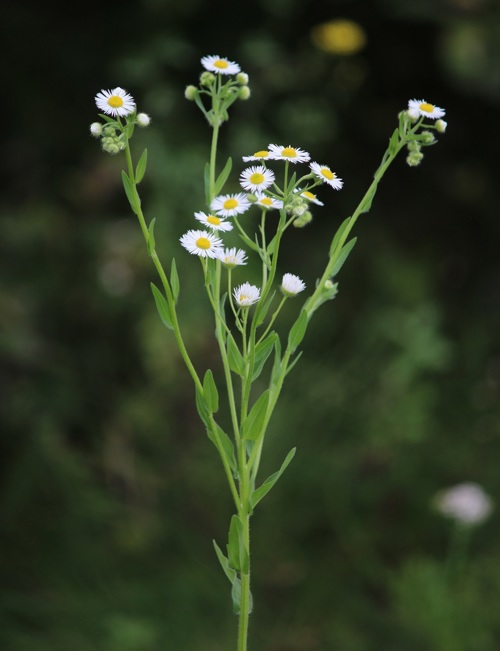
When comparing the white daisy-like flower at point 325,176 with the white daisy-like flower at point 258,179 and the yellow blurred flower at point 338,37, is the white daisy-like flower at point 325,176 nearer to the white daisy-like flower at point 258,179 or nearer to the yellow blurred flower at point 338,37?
the white daisy-like flower at point 258,179

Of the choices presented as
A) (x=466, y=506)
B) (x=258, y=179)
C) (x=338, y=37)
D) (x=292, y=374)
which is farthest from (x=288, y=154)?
(x=338, y=37)

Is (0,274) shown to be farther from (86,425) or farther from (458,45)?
(458,45)

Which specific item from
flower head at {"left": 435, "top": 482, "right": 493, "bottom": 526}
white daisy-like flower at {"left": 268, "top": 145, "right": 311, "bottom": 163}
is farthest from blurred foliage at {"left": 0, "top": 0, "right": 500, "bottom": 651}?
white daisy-like flower at {"left": 268, "top": 145, "right": 311, "bottom": 163}

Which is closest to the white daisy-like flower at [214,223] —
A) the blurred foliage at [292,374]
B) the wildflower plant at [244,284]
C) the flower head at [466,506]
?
the wildflower plant at [244,284]

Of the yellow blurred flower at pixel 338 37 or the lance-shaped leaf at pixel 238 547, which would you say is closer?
the lance-shaped leaf at pixel 238 547

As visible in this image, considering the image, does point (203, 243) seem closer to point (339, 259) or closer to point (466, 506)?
point (339, 259)

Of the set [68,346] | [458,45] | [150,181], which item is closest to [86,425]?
[68,346]
